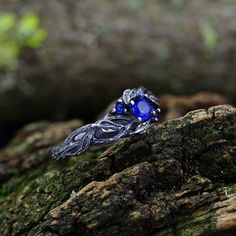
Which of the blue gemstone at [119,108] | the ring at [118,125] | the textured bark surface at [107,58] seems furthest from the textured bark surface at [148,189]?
the textured bark surface at [107,58]

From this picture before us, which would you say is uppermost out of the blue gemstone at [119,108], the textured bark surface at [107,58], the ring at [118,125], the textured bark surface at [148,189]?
the textured bark surface at [107,58]

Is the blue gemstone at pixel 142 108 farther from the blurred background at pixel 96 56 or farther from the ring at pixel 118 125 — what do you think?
the blurred background at pixel 96 56

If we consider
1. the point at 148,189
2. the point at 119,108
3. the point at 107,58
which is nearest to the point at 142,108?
the point at 119,108

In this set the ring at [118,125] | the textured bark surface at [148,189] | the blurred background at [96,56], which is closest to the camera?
the textured bark surface at [148,189]

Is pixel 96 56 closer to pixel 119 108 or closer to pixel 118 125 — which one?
pixel 119 108

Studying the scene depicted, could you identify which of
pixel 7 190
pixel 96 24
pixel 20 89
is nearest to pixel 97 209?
pixel 7 190

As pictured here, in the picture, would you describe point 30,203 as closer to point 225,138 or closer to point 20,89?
point 225,138
